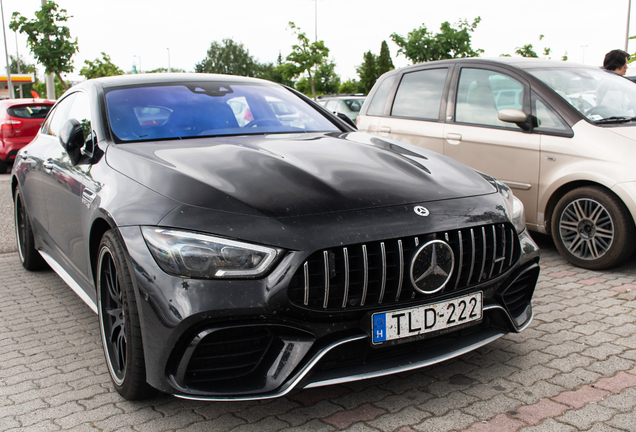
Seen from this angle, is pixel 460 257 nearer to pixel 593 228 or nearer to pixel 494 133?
pixel 593 228

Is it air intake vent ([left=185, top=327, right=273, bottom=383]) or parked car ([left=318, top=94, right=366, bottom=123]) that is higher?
parked car ([left=318, top=94, right=366, bottom=123])

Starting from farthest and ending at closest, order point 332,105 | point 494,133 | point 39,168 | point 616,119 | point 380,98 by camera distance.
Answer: point 332,105, point 380,98, point 494,133, point 616,119, point 39,168

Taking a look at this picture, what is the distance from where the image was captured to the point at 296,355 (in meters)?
2.27

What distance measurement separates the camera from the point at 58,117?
442 centimetres

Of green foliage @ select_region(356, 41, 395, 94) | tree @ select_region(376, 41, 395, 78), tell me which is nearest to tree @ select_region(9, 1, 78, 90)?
green foliage @ select_region(356, 41, 395, 94)

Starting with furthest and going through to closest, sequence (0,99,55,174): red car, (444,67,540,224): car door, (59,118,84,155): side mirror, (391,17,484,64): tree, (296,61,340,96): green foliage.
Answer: (296,61,340,96): green foliage → (391,17,484,64): tree → (0,99,55,174): red car → (444,67,540,224): car door → (59,118,84,155): side mirror

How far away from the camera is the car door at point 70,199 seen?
123 inches

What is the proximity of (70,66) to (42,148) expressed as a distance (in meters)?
18.7

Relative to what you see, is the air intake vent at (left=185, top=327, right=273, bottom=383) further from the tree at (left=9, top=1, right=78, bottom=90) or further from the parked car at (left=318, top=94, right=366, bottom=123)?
the tree at (left=9, top=1, right=78, bottom=90)

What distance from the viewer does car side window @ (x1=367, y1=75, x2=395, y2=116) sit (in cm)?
672

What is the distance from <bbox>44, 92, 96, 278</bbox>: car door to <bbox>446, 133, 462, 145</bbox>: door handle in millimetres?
3370

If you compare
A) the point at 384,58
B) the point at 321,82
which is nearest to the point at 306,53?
the point at 321,82

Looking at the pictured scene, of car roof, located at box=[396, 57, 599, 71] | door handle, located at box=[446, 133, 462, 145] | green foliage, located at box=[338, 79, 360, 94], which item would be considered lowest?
door handle, located at box=[446, 133, 462, 145]

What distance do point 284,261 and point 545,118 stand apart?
11.9 feet
